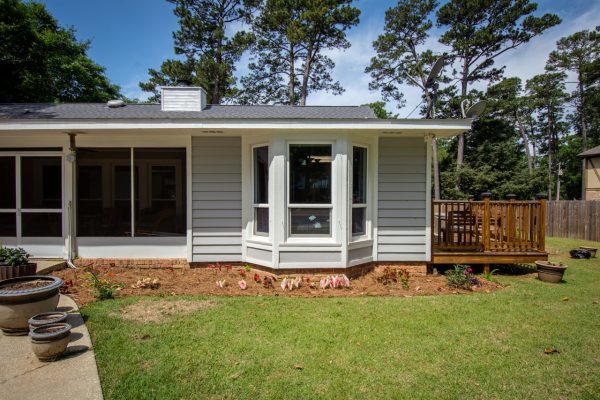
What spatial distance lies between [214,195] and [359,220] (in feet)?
9.05

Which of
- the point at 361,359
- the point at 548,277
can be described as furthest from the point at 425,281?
the point at 361,359

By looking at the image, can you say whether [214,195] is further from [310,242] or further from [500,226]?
[500,226]

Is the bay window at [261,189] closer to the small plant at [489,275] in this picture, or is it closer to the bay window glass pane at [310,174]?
the bay window glass pane at [310,174]

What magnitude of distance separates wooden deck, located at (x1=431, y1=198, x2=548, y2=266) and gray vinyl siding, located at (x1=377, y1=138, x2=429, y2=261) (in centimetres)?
42

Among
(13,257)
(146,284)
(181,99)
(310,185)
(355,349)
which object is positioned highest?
(181,99)

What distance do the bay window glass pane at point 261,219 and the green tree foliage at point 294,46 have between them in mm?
16060

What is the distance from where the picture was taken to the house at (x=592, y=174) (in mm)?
20913

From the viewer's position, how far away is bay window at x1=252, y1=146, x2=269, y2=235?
246 inches

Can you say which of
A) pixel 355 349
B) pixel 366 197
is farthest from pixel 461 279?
pixel 355 349

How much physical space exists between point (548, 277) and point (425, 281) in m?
2.27

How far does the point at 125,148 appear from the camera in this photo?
266 inches

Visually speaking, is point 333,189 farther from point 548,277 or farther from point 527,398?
point 548,277

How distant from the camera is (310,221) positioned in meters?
6.07

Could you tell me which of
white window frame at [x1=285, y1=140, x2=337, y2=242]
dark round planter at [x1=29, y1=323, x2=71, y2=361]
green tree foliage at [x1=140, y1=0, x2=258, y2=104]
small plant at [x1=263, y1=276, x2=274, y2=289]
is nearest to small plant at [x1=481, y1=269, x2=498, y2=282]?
white window frame at [x1=285, y1=140, x2=337, y2=242]
